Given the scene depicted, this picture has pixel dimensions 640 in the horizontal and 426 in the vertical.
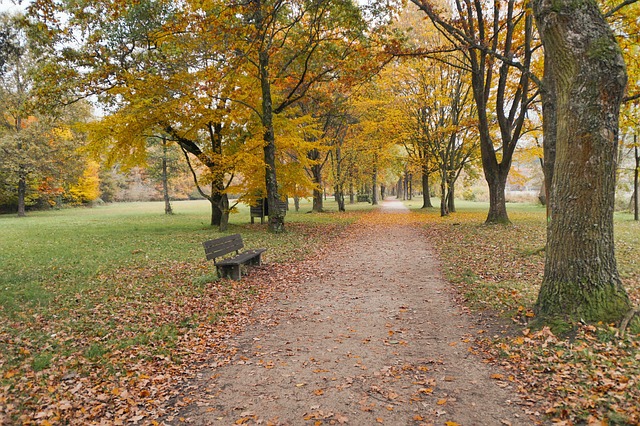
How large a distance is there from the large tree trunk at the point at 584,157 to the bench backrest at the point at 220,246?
6.38m

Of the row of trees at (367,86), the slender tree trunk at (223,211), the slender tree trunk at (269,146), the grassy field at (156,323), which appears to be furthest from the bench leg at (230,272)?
the slender tree trunk at (223,211)

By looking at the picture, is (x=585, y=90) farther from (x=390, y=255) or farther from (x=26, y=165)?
(x=26, y=165)

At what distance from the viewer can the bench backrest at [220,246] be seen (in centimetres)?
840

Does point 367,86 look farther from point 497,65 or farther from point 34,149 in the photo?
point 34,149

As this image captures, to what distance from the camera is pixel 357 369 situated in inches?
174

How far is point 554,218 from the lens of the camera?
5086mm

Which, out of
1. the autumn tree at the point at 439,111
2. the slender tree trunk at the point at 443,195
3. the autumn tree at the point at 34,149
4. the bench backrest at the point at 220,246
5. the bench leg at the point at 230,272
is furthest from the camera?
the autumn tree at the point at 34,149

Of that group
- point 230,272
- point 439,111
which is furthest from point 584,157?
point 439,111

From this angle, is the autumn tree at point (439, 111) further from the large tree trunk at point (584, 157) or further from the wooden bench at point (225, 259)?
the large tree trunk at point (584, 157)

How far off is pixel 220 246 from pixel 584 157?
722cm

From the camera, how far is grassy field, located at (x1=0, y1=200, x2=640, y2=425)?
3.75 m

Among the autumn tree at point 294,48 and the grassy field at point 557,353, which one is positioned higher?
the autumn tree at point 294,48

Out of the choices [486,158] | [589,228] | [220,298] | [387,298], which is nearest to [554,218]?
[589,228]

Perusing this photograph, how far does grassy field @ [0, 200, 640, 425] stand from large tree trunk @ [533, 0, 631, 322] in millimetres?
565
